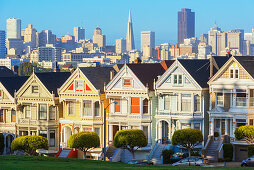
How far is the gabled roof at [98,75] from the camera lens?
2761 inches

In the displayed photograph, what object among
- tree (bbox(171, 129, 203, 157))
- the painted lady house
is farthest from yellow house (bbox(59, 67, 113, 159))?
the painted lady house

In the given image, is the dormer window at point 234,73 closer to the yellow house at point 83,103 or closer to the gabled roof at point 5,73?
the yellow house at point 83,103

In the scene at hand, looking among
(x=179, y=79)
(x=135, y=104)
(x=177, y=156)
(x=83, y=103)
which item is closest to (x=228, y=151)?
(x=177, y=156)

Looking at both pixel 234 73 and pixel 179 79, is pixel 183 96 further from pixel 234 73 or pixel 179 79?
pixel 234 73

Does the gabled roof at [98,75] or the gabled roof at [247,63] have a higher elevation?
the gabled roof at [247,63]

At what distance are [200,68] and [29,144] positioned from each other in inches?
665

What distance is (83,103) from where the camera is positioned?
7038cm

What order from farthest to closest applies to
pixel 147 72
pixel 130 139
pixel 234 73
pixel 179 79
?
pixel 147 72
pixel 179 79
pixel 130 139
pixel 234 73

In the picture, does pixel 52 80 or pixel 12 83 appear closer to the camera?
pixel 52 80

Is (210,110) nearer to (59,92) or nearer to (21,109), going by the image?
(59,92)

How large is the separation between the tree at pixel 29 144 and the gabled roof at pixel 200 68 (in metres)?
14.9

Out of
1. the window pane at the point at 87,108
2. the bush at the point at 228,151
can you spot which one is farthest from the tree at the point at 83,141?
the bush at the point at 228,151

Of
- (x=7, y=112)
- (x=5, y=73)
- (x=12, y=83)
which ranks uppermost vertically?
(x=5, y=73)

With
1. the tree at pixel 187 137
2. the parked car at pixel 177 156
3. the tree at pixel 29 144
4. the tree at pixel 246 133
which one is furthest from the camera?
the tree at pixel 29 144
